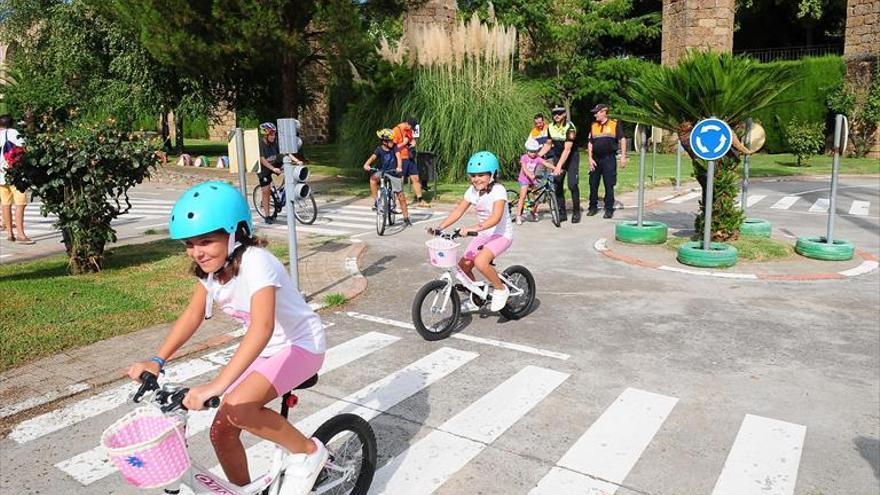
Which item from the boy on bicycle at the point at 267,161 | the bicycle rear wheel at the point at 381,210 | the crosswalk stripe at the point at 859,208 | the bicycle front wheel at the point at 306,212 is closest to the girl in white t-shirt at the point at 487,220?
the bicycle rear wheel at the point at 381,210

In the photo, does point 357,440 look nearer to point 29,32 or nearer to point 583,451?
point 583,451

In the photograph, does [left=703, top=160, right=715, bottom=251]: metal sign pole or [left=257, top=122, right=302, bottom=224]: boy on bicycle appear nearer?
[left=703, top=160, right=715, bottom=251]: metal sign pole

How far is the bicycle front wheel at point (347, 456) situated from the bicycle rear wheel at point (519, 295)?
3.50 meters

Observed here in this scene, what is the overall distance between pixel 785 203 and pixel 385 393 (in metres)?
13.1

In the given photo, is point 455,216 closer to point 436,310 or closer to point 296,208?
point 436,310

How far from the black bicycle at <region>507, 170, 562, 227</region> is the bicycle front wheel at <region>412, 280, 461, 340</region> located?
614 centimetres

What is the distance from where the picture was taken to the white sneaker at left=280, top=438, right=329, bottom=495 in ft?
10.1

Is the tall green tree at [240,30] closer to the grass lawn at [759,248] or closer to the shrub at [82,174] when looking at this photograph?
the shrub at [82,174]

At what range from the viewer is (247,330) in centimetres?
288

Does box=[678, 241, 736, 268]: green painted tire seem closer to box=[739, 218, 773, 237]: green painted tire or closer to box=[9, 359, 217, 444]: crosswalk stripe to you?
box=[739, 218, 773, 237]: green painted tire

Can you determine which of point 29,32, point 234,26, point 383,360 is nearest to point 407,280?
point 383,360

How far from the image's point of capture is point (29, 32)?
31969mm

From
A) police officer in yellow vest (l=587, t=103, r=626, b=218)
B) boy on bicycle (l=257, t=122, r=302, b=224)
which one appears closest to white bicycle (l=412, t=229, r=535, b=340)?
police officer in yellow vest (l=587, t=103, r=626, b=218)

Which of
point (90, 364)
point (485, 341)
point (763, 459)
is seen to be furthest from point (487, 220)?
point (90, 364)
